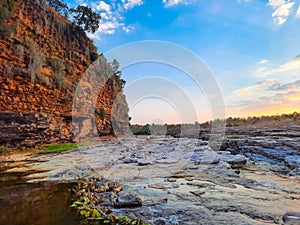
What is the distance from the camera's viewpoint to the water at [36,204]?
2668 mm

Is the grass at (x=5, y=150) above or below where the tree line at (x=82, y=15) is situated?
below

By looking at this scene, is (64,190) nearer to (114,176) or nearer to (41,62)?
(114,176)

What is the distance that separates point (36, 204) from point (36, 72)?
40.4 ft

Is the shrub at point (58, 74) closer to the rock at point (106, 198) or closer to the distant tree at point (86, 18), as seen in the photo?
the distant tree at point (86, 18)

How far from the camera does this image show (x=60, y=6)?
18984 millimetres

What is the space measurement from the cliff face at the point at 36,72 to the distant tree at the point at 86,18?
1184mm

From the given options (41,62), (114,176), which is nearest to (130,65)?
(41,62)

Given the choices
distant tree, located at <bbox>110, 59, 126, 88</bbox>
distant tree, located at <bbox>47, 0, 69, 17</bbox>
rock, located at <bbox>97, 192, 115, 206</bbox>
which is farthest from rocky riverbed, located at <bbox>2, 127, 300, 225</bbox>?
distant tree, located at <bbox>110, 59, 126, 88</bbox>

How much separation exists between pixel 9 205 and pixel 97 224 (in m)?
1.70

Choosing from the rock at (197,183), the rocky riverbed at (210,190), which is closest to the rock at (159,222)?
the rocky riverbed at (210,190)

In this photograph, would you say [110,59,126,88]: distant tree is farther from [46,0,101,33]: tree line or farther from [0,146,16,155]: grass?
[0,146,16,155]: grass

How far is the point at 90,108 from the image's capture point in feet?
67.3

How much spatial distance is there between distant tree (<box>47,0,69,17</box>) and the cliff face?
3.89ft

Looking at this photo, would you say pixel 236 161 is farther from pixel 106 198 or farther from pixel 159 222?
pixel 159 222
